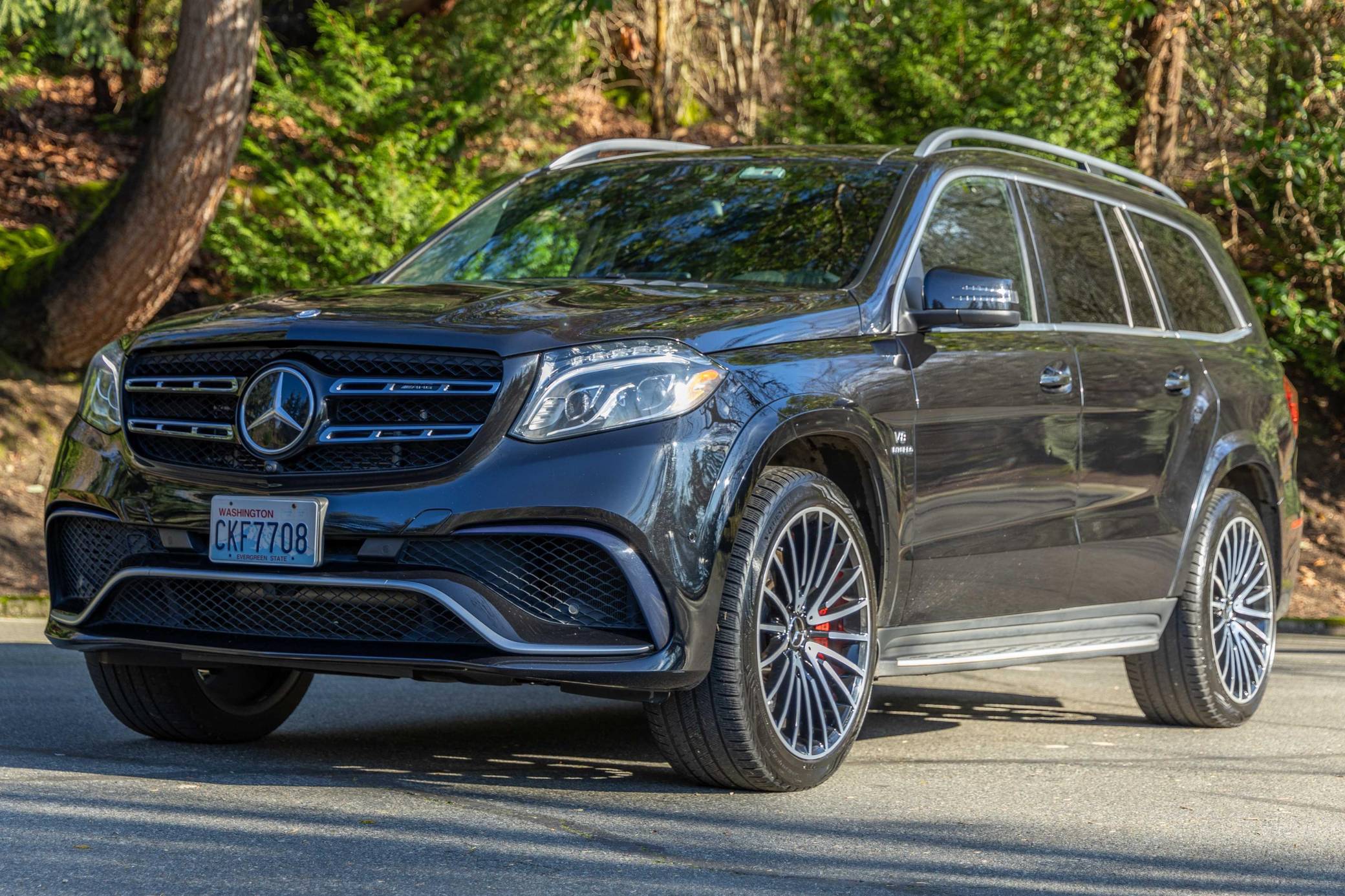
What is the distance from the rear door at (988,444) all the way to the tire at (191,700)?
209 centimetres

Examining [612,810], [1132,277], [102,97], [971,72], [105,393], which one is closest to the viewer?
[612,810]

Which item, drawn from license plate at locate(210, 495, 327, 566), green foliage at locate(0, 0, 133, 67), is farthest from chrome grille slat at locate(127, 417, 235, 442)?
green foliage at locate(0, 0, 133, 67)

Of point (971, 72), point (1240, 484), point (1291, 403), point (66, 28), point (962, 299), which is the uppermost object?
point (66, 28)

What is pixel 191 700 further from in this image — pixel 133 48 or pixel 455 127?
pixel 133 48

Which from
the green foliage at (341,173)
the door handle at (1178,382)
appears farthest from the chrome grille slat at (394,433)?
the green foliage at (341,173)

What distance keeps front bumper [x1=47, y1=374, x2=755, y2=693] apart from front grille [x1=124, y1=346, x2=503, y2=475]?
0.30ft

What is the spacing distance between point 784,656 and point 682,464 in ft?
2.36

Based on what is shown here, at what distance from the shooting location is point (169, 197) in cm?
1259

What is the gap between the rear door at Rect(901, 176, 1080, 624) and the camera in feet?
17.1

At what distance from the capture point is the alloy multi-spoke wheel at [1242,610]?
22.1 ft

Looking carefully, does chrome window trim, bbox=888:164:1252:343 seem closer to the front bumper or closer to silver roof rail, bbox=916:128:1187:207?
silver roof rail, bbox=916:128:1187:207

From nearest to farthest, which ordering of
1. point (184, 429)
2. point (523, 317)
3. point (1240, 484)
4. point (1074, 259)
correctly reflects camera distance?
point (523, 317), point (184, 429), point (1074, 259), point (1240, 484)

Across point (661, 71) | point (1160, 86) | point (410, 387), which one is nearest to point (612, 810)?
point (410, 387)

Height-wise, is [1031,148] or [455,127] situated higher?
[1031,148]
